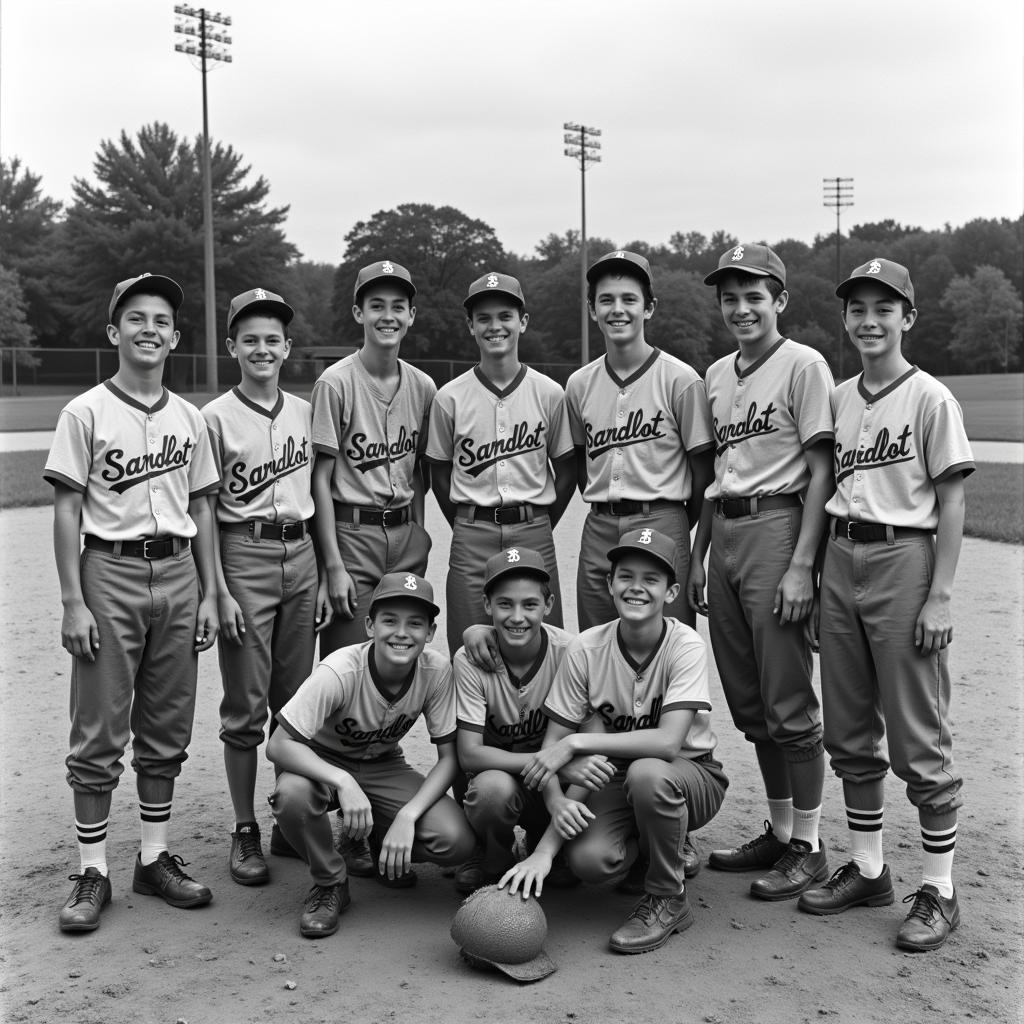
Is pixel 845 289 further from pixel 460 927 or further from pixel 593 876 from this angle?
pixel 460 927

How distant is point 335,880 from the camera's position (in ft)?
13.7

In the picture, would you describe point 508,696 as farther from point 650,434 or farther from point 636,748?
point 650,434

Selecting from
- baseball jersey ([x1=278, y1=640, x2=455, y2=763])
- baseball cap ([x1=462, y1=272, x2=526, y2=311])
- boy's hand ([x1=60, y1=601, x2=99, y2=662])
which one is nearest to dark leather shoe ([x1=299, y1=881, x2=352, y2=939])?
baseball jersey ([x1=278, y1=640, x2=455, y2=763])

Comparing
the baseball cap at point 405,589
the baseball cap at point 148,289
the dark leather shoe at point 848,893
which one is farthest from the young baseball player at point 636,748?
the baseball cap at point 148,289

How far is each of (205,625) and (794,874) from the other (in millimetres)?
2490

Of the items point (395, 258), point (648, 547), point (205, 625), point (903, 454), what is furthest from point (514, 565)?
point (395, 258)

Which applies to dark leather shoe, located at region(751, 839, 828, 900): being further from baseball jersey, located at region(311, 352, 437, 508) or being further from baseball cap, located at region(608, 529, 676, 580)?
baseball jersey, located at region(311, 352, 437, 508)

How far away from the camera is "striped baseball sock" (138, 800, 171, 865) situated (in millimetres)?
4398

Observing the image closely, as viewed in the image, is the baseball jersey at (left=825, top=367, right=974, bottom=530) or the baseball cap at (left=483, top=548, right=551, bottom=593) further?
the baseball cap at (left=483, top=548, right=551, bottom=593)

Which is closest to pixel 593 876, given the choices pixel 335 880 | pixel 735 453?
pixel 335 880

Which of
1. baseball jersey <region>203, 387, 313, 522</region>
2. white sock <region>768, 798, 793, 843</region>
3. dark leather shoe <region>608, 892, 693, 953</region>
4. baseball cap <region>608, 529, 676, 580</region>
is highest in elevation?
baseball jersey <region>203, 387, 313, 522</region>

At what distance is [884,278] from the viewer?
4242 mm

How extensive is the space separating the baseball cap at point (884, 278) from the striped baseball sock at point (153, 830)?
10.7 feet

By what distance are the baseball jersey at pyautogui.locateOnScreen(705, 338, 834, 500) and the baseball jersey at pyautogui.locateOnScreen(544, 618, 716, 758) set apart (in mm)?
678
